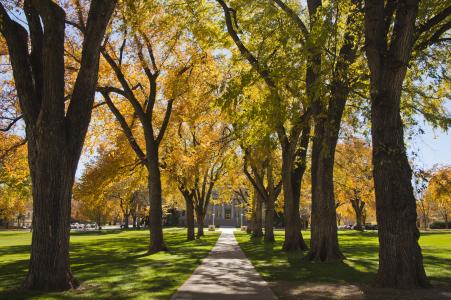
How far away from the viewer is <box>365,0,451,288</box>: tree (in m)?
9.20

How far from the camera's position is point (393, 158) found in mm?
9328

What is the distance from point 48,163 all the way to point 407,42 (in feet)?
25.6

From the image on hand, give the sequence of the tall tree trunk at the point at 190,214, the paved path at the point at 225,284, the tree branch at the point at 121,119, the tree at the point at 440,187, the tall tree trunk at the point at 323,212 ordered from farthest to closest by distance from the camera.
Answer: the tall tree trunk at the point at 190,214 → the tree at the point at 440,187 → the tree branch at the point at 121,119 → the tall tree trunk at the point at 323,212 → the paved path at the point at 225,284

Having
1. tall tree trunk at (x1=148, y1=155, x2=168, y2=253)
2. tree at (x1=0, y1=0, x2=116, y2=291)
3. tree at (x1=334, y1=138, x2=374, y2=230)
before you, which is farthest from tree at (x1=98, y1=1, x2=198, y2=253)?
tree at (x1=334, y1=138, x2=374, y2=230)

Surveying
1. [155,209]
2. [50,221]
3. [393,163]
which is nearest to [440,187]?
[155,209]

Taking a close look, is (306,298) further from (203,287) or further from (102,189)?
(102,189)

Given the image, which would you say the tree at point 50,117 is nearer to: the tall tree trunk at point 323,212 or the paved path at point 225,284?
the paved path at point 225,284

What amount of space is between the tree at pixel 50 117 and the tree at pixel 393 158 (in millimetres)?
5902

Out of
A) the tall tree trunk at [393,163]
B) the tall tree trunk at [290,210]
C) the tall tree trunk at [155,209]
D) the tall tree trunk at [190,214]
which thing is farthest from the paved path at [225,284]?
the tall tree trunk at [190,214]

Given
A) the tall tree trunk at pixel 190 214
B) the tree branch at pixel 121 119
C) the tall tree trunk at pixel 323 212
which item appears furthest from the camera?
the tall tree trunk at pixel 190 214

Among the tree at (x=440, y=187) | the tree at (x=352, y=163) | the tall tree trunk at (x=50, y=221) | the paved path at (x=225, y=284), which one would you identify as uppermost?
the tree at (x=352, y=163)

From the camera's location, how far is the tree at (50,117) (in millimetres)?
9352

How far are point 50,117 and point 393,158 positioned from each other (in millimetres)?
7105

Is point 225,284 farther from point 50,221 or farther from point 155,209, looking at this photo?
point 155,209
